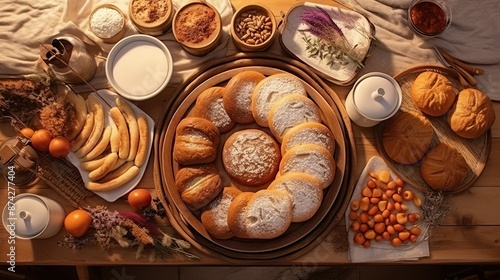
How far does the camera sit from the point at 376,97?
171cm

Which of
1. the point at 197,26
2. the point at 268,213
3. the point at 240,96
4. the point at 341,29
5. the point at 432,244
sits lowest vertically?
the point at 432,244

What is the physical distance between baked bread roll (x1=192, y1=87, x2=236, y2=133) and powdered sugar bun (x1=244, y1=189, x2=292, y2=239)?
35 cm

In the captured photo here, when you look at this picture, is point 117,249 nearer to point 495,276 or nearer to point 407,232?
point 407,232

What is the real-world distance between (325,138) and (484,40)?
917 mm

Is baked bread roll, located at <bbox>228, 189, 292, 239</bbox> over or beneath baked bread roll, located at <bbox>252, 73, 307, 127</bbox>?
beneath

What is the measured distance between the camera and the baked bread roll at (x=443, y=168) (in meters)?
1.78

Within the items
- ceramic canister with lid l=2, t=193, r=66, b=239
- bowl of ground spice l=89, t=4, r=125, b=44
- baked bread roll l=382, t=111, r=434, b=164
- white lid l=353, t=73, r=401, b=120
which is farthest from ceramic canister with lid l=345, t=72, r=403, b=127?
ceramic canister with lid l=2, t=193, r=66, b=239

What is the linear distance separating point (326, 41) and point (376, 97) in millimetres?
369

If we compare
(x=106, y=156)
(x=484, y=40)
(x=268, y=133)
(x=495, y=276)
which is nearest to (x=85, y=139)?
(x=106, y=156)

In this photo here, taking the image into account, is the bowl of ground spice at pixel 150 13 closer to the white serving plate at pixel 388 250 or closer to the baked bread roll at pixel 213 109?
the baked bread roll at pixel 213 109

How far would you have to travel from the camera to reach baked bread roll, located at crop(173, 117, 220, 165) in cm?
173

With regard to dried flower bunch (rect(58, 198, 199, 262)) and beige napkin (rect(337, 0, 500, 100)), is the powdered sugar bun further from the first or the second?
beige napkin (rect(337, 0, 500, 100))

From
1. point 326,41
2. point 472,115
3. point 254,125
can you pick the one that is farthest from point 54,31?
point 472,115

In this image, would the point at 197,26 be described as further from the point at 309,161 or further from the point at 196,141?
the point at 309,161
